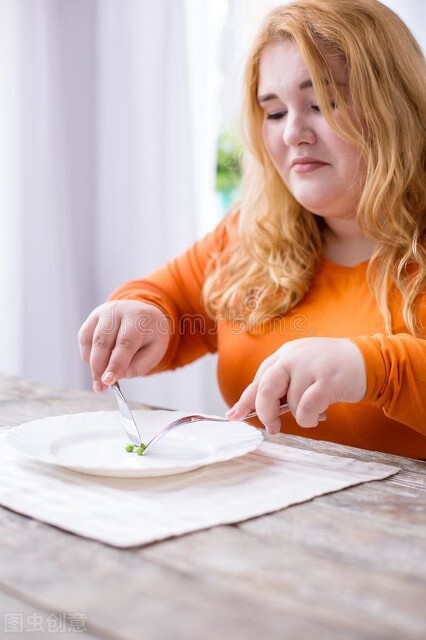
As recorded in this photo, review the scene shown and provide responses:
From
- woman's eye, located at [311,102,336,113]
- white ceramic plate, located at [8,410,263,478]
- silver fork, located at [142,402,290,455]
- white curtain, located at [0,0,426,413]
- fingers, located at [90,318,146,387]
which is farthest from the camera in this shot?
white curtain, located at [0,0,426,413]

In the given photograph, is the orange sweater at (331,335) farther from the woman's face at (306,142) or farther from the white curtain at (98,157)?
the white curtain at (98,157)

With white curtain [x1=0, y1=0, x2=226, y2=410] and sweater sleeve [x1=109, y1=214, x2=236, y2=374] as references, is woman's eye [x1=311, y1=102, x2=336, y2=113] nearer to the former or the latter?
sweater sleeve [x1=109, y1=214, x2=236, y2=374]

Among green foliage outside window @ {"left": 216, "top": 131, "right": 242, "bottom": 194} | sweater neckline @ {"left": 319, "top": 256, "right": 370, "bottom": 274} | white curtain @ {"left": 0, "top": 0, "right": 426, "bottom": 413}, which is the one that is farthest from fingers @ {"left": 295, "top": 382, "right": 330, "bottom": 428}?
green foliage outside window @ {"left": 216, "top": 131, "right": 242, "bottom": 194}

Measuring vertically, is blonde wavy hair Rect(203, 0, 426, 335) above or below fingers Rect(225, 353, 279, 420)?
above

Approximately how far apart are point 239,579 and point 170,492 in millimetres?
225

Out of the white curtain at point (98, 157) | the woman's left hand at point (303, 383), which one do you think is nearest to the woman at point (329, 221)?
the woman's left hand at point (303, 383)

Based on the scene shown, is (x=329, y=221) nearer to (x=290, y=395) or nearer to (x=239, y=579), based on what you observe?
(x=290, y=395)

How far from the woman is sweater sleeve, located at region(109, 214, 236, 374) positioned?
7 centimetres

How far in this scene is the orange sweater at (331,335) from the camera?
41.7 inches

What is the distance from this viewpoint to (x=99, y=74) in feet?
9.14

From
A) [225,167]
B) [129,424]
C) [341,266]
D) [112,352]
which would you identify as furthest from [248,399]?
[225,167]

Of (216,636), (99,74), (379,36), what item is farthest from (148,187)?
(216,636)

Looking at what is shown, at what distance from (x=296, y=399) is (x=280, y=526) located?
22 cm

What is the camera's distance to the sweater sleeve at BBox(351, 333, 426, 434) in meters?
1.02
